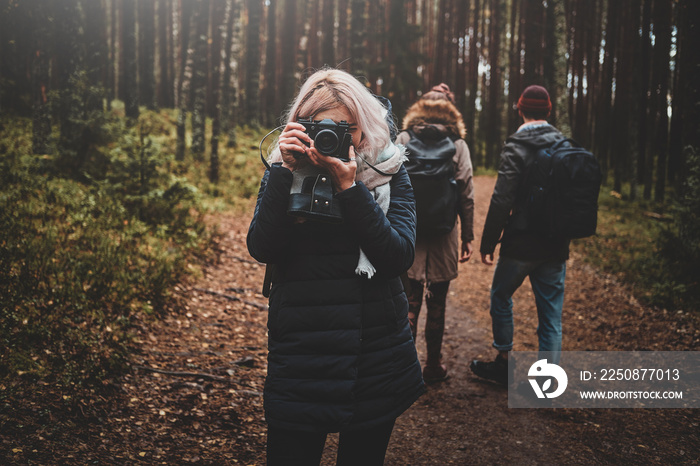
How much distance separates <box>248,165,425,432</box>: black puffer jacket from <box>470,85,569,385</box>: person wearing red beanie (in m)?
2.50

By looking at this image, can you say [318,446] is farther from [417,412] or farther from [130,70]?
[130,70]

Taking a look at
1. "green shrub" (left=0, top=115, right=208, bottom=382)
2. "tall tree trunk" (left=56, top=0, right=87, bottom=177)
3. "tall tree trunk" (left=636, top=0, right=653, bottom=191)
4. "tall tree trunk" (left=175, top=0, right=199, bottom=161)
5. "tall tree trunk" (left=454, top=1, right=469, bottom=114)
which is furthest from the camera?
"tall tree trunk" (left=454, top=1, right=469, bottom=114)

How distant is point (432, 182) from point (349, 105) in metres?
2.18

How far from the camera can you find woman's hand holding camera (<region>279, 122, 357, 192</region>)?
1.74m

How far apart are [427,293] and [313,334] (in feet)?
9.16

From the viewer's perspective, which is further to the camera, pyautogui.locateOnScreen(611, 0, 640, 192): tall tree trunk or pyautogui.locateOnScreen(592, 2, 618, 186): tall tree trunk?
pyautogui.locateOnScreen(592, 2, 618, 186): tall tree trunk

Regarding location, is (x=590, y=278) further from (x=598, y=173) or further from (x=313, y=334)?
(x=313, y=334)

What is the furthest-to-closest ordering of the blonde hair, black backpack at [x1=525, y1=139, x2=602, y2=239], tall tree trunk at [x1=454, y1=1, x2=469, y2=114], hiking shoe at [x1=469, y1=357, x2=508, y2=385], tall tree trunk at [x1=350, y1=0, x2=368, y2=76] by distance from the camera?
tall tree trunk at [x1=454, y1=1, x2=469, y2=114]
tall tree trunk at [x1=350, y1=0, x2=368, y2=76]
hiking shoe at [x1=469, y1=357, x2=508, y2=385]
black backpack at [x1=525, y1=139, x2=602, y2=239]
the blonde hair

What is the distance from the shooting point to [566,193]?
3.80 metres

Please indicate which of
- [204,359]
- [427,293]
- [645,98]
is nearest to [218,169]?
[204,359]

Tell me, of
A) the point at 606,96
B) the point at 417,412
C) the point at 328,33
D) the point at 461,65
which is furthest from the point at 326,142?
the point at 461,65

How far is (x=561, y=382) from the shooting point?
4293mm

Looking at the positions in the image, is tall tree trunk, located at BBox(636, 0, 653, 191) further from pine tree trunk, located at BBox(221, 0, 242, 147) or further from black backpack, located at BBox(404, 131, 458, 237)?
black backpack, located at BBox(404, 131, 458, 237)

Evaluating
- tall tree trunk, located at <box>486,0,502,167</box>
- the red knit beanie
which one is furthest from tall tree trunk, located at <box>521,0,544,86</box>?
tall tree trunk, located at <box>486,0,502,167</box>
